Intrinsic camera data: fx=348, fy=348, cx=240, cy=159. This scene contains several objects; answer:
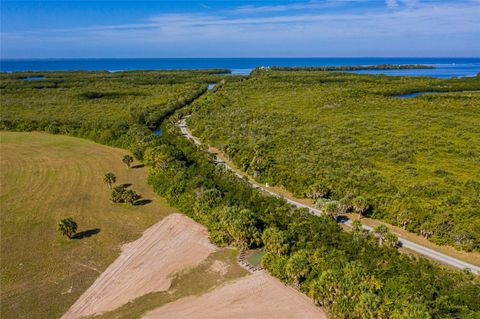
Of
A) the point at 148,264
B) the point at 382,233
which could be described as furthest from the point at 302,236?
the point at 148,264

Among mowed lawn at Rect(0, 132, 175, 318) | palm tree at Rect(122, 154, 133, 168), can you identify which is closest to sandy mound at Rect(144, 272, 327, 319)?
mowed lawn at Rect(0, 132, 175, 318)

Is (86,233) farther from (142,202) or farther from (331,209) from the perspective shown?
(331,209)

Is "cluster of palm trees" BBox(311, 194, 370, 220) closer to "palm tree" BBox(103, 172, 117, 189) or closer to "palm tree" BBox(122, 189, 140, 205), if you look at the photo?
"palm tree" BBox(122, 189, 140, 205)

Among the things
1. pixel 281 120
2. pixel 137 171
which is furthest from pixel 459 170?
pixel 137 171

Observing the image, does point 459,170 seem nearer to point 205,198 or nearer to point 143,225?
point 205,198

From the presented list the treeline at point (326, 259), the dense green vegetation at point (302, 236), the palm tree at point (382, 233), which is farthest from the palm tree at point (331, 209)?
the palm tree at point (382, 233)
